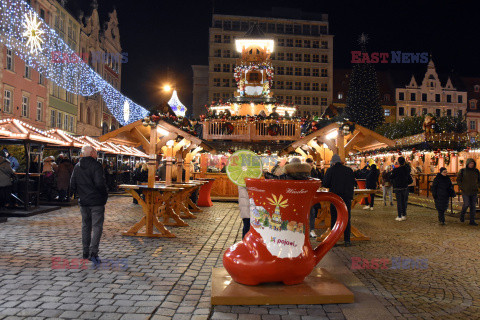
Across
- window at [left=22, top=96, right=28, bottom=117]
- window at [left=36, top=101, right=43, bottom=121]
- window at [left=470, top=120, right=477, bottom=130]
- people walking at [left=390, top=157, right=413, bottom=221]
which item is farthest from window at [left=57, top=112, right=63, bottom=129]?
window at [left=470, top=120, right=477, bottom=130]

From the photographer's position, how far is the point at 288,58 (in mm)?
68250

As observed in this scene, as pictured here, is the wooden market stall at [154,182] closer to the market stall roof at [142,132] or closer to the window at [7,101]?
the market stall roof at [142,132]

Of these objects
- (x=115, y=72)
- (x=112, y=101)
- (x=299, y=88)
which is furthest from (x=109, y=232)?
(x=299, y=88)

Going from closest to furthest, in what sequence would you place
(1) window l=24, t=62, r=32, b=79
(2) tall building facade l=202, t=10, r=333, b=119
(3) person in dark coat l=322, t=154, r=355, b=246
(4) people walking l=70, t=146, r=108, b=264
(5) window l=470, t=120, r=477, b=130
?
(4) people walking l=70, t=146, r=108, b=264 → (3) person in dark coat l=322, t=154, r=355, b=246 → (1) window l=24, t=62, r=32, b=79 → (5) window l=470, t=120, r=477, b=130 → (2) tall building facade l=202, t=10, r=333, b=119

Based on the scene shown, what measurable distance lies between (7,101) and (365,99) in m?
41.0

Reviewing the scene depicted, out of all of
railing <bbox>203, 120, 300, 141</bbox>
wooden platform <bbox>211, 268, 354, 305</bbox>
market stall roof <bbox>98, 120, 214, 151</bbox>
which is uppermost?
railing <bbox>203, 120, 300, 141</bbox>

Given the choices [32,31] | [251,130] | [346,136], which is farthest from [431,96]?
[346,136]

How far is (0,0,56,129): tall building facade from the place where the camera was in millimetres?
27487

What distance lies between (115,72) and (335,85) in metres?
36.5

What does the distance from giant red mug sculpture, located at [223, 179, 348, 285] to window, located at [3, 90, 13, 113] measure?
28.5 metres

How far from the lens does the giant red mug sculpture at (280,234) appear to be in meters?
4.12

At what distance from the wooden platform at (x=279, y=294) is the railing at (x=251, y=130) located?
15.1m

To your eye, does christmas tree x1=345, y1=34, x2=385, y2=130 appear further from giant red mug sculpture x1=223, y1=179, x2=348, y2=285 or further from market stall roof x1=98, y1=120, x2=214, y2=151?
giant red mug sculpture x1=223, y1=179, x2=348, y2=285

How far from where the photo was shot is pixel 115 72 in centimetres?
5062
